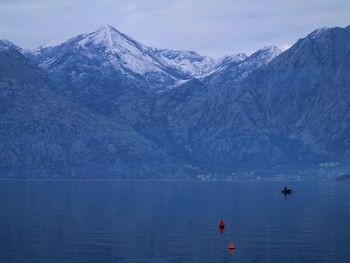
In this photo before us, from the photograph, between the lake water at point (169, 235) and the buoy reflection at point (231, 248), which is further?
the buoy reflection at point (231, 248)

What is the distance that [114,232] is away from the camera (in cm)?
13462

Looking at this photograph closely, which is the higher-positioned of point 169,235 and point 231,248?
point 231,248

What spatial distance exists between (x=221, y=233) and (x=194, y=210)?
2318 inches

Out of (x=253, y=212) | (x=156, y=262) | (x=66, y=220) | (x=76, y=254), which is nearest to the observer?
(x=156, y=262)

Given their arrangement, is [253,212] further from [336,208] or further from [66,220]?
[66,220]

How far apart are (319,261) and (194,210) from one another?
91449mm

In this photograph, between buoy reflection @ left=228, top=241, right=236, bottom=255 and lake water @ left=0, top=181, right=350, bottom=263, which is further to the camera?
buoy reflection @ left=228, top=241, right=236, bottom=255

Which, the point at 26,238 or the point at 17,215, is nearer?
the point at 26,238

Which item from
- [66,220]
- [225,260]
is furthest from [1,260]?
[66,220]

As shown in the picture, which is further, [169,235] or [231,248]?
[169,235]

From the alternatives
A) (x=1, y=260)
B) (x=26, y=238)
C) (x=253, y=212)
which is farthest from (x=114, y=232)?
(x=253, y=212)

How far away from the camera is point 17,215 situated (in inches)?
6570

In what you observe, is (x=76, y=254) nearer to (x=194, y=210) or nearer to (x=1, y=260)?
(x=1, y=260)

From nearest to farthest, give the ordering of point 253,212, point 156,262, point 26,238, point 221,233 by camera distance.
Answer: point 156,262 → point 26,238 → point 221,233 → point 253,212
